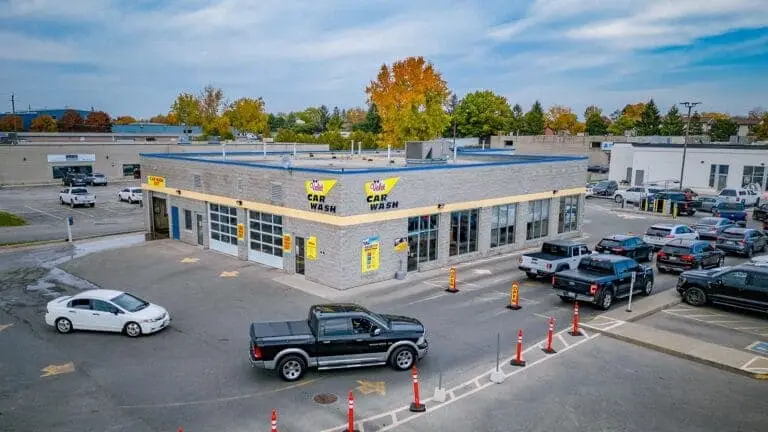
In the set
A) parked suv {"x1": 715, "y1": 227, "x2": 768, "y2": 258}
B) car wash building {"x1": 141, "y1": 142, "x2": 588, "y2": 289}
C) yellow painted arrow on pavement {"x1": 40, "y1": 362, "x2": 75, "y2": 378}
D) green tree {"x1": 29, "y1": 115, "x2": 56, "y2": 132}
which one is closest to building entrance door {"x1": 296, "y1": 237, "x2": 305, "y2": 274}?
car wash building {"x1": 141, "y1": 142, "x2": 588, "y2": 289}

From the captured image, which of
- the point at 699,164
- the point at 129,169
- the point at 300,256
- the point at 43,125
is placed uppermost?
the point at 43,125

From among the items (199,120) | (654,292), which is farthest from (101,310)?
(199,120)

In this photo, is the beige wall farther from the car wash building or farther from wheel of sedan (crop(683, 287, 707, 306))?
wheel of sedan (crop(683, 287, 707, 306))

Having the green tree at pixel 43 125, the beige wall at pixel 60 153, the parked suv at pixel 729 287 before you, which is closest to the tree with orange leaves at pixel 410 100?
the beige wall at pixel 60 153

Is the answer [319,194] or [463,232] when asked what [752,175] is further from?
[319,194]

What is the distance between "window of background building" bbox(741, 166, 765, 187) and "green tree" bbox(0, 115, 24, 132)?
122995mm

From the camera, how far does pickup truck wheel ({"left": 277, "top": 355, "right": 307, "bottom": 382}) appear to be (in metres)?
14.2

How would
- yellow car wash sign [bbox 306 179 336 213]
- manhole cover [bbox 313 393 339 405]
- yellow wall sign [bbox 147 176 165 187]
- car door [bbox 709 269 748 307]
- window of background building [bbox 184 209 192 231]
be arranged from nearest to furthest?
manhole cover [bbox 313 393 339 405], car door [bbox 709 269 748 307], yellow car wash sign [bbox 306 179 336 213], window of background building [bbox 184 209 192 231], yellow wall sign [bbox 147 176 165 187]

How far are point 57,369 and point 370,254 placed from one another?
12570 millimetres

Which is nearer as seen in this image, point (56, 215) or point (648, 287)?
point (648, 287)

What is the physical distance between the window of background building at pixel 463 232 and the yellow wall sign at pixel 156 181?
1859 cm

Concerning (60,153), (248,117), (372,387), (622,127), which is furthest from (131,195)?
(622,127)

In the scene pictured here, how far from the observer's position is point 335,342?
1451 centimetres

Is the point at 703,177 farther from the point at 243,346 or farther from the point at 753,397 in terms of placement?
the point at 243,346
